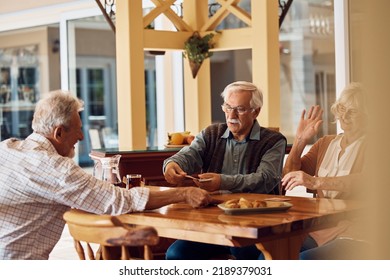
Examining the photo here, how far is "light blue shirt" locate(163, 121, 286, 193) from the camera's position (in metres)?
2.53

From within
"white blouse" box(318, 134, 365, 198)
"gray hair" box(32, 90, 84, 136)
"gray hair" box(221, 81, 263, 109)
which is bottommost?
"white blouse" box(318, 134, 365, 198)

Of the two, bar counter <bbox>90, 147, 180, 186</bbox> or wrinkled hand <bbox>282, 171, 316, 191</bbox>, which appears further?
bar counter <bbox>90, 147, 180, 186</bbox>

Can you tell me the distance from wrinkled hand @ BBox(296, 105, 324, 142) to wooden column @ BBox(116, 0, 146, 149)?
59.1 inches

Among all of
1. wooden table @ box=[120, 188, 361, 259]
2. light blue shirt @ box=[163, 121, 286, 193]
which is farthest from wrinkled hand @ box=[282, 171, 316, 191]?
light blue shirt @ box=[163, 121, 286, 193]

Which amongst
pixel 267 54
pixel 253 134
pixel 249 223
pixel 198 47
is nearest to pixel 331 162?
pixel 253 134

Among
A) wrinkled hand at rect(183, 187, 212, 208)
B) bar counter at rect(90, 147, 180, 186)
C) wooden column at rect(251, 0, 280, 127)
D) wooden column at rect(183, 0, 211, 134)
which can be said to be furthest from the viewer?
wooden column at rect(183, 0, 211, 134)

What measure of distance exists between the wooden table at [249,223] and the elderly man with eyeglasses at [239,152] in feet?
1.36

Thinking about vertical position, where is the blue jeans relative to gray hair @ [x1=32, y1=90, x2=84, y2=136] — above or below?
below

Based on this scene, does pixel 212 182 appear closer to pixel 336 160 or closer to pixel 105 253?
pixel 336 160

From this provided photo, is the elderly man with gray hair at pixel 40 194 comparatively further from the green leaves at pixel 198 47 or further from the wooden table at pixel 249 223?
the green leaves at pixel 198 47

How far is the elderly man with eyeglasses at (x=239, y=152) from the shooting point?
8.40 ft

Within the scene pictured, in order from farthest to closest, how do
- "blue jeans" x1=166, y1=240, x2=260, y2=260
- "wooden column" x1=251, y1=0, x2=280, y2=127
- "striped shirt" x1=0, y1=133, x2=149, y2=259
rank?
"wooden column" x1=251, y1=0, x2=280, y2=127
"blue jeans" x1=166, y1=240, x2=260, y2=260
"striped shirt" x1=0, y1=133, x2=149, y2=259

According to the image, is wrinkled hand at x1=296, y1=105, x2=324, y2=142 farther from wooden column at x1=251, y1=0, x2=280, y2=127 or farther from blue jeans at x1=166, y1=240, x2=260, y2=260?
wooden column at x1=251, y1=0, x2=280, y2=127
